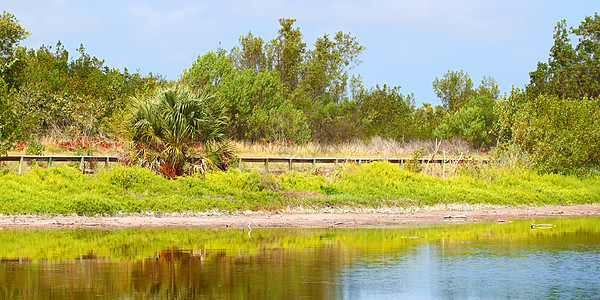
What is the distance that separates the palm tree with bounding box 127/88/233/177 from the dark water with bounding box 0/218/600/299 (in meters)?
7.02

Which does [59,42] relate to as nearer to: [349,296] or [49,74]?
[49,74]

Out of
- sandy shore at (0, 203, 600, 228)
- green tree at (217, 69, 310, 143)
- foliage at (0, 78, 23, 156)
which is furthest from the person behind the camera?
green tree at (217, 69, 310, 143)

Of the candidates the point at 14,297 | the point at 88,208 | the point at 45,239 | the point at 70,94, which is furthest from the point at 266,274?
the point at 70,94

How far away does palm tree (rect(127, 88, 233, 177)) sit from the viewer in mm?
26500

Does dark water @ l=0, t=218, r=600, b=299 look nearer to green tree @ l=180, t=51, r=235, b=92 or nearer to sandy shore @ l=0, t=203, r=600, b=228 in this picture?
sandy shore @ l=0, t=203, r=600, b=228

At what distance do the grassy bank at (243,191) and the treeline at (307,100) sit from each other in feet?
15.3

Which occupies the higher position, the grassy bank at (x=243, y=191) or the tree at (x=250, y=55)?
the tree at (x=250, y=55)

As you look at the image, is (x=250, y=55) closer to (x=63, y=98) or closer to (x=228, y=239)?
(x=63, y=98)

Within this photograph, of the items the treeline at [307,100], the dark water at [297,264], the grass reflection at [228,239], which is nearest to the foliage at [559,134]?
the treeline at [307,100]

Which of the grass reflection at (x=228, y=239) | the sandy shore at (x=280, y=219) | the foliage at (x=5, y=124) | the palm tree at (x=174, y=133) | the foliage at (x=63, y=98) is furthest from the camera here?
the foliage at (x=63, y=98)

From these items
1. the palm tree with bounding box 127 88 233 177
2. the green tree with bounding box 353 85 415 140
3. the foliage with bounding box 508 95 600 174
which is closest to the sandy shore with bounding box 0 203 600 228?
the palm tree with bounding box 127 88 233 177

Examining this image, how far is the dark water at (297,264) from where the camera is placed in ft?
Answer: 37.7

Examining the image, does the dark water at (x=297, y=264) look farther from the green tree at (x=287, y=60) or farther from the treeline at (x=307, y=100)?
the green tree at (x=287, y=60)

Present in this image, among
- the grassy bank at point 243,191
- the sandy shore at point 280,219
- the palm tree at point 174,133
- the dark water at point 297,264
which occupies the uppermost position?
the palm tree at point 174,133
